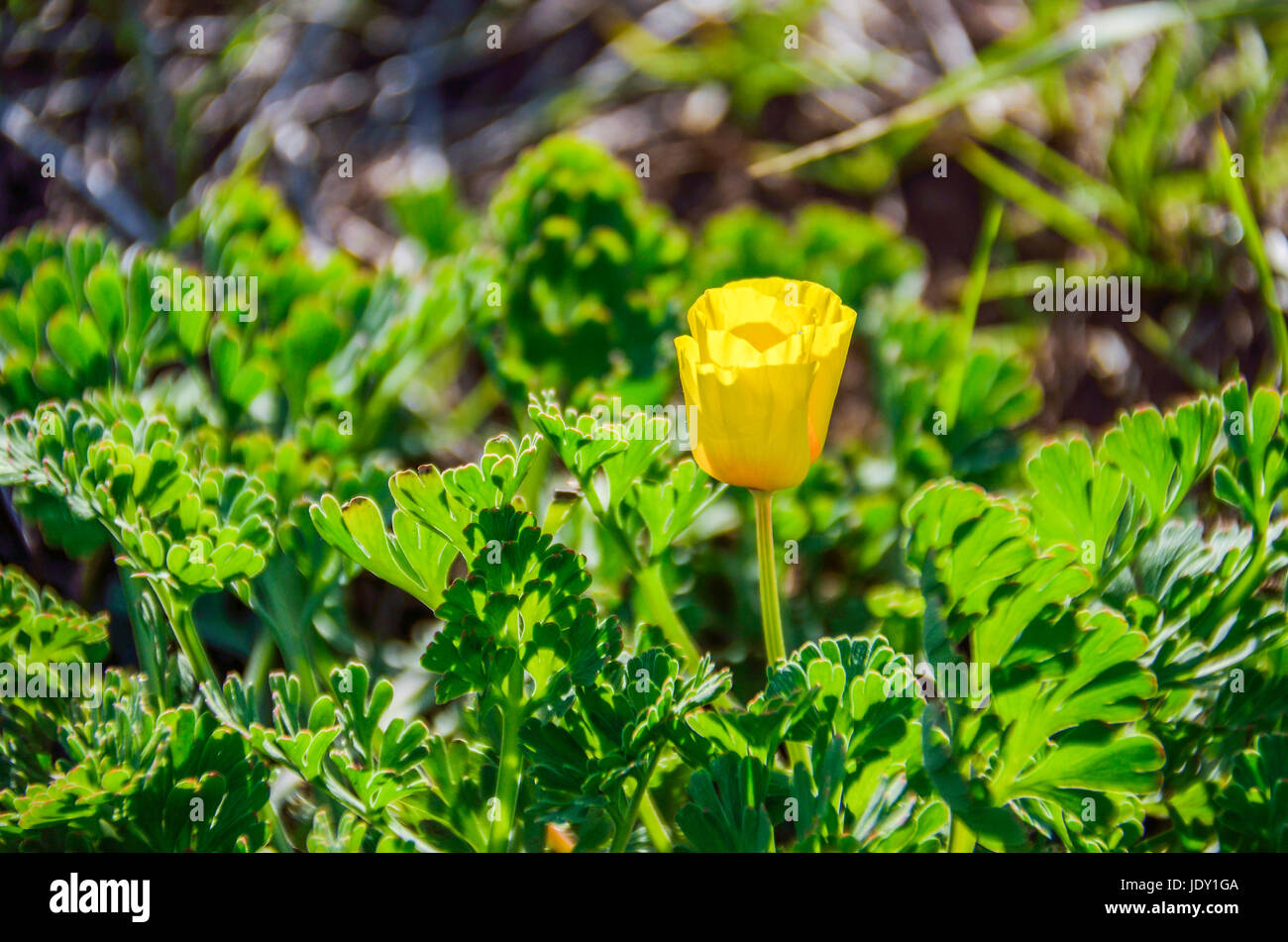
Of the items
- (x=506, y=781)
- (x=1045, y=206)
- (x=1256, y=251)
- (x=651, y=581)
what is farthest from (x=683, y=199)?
(x=506, y=781)

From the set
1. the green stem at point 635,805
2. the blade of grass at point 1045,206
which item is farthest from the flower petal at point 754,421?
the blade of grass at point 1045,206

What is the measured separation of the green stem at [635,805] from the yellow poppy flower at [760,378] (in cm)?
24

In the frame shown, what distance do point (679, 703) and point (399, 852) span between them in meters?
0.26

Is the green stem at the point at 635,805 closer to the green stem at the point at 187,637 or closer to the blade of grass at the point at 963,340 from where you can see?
the green stem at the point at 187,637

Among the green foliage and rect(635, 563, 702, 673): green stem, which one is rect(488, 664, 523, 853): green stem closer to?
rect(635, 563, 702, 673): green stem

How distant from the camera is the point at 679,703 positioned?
81 cm

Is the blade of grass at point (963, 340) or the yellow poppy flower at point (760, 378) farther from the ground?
the blade of grass at point (963, 340)

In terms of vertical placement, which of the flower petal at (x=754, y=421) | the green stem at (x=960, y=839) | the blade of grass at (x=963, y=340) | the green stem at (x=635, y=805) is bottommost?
the green stem at (x=960, y=839)

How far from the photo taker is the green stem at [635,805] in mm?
827

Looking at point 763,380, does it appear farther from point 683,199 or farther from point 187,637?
point 683,199

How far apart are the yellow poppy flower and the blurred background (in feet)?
0.90

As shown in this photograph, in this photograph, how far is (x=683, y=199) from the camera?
1.88 meters
